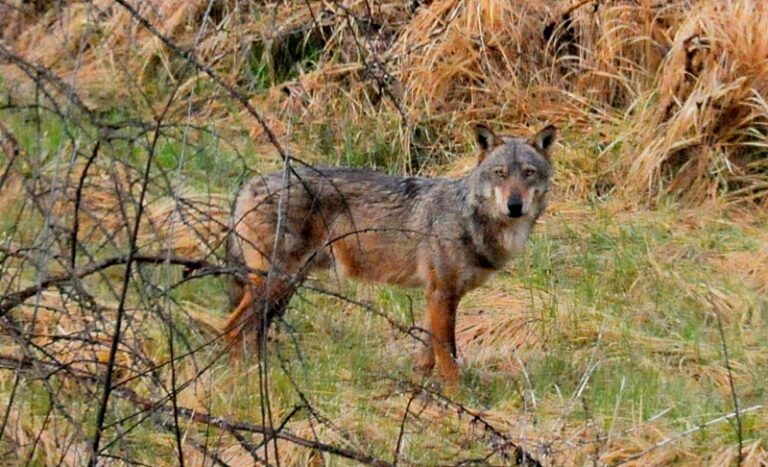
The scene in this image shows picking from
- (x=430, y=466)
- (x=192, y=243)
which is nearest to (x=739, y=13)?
(x=192, y=243)

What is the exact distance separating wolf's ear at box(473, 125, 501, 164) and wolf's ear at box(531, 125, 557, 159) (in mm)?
198

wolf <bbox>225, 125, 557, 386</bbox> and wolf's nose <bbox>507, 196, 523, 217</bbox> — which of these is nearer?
wolf's nose <bbox>507, 196, 523, 217</bbox>

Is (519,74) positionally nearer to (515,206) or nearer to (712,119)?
(712,119)

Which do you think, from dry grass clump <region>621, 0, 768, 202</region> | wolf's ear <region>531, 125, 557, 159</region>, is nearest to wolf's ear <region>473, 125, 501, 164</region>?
wolf's ear <region>531, 125, 557, 159</region>

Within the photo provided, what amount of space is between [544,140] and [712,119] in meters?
1.90

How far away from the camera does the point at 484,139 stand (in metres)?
6.90

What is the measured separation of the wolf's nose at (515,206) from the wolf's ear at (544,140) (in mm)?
454

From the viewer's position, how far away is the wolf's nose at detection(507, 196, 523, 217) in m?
6.54

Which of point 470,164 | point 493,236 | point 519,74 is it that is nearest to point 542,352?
point 493,236

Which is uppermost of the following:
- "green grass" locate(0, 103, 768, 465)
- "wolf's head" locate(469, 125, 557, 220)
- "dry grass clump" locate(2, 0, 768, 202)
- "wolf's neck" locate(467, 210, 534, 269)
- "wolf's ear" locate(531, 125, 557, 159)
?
"dry grass clump" locate(2, 0, 768, 202)

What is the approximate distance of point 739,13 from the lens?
28.2ft

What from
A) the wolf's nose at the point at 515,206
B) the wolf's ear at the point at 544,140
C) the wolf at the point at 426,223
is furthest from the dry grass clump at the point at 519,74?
the wolf's nose at the point at 515,206

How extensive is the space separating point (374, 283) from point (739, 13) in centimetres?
327

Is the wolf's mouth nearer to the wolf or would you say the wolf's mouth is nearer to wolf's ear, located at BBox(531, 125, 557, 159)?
the wolf
